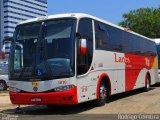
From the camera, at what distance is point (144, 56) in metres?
24.3

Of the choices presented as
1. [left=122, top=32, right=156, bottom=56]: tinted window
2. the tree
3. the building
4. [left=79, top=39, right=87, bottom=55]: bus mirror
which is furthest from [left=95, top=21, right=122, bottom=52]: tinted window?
the building

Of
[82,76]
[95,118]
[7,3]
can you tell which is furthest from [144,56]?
[7,3]

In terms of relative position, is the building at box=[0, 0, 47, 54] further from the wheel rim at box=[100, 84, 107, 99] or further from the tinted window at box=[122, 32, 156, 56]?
the wheel rim at box=[100, 84, 107, 99]

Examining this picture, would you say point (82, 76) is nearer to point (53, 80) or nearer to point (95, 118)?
point (53, 80)

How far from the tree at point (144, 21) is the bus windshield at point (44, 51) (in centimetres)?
4211

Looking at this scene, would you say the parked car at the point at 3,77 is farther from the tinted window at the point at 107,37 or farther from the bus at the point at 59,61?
the bus at the point at 59,61

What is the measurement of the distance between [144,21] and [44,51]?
148ft

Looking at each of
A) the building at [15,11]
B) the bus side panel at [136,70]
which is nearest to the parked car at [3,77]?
the bus side panel at [136,70]

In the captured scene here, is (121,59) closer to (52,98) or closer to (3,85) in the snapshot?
(52,98)

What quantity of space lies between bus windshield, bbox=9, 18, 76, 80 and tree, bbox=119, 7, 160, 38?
42108 millimetres

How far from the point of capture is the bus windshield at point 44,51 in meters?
14.4

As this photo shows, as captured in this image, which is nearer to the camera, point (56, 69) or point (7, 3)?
point (56, 69)

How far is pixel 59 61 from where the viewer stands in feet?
47.4

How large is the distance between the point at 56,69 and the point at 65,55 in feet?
1.77
